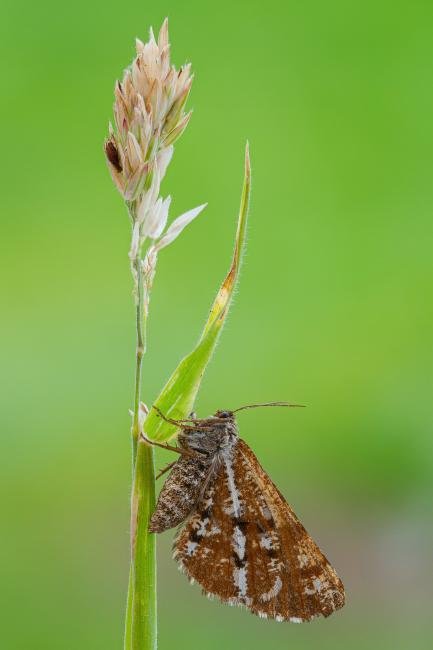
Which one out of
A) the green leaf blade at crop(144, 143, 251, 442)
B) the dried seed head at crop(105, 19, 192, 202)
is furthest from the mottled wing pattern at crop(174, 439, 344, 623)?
the dried seed head at crop(105, 19, 192, 202)

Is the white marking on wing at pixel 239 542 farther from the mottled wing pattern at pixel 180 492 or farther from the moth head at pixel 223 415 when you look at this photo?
the moth head at pixel 223 415

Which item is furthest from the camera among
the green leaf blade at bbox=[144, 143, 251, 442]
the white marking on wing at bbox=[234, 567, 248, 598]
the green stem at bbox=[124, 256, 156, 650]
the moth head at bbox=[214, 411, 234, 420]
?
the moth head at bbox=[214, 411, 234, 420]

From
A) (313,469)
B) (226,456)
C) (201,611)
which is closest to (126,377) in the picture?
(313,469)

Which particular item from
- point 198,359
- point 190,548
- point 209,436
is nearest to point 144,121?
point 198,359

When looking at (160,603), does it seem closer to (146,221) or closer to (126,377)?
(126,377)

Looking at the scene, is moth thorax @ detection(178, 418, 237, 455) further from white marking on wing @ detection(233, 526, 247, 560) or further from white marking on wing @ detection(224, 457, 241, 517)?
white marking on wing @ detection(233, 526, 247, 560)

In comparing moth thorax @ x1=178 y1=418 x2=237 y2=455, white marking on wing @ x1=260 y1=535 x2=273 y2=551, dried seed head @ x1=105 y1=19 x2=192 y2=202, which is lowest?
white marking on wing @ x1=260 y1=535 x2=273 y2=551

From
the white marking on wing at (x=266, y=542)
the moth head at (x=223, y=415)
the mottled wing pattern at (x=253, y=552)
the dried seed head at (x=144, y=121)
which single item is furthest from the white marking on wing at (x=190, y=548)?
the dried seed head at (x=144, y=121)

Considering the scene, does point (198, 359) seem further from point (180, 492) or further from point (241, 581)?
point (241, 581)
